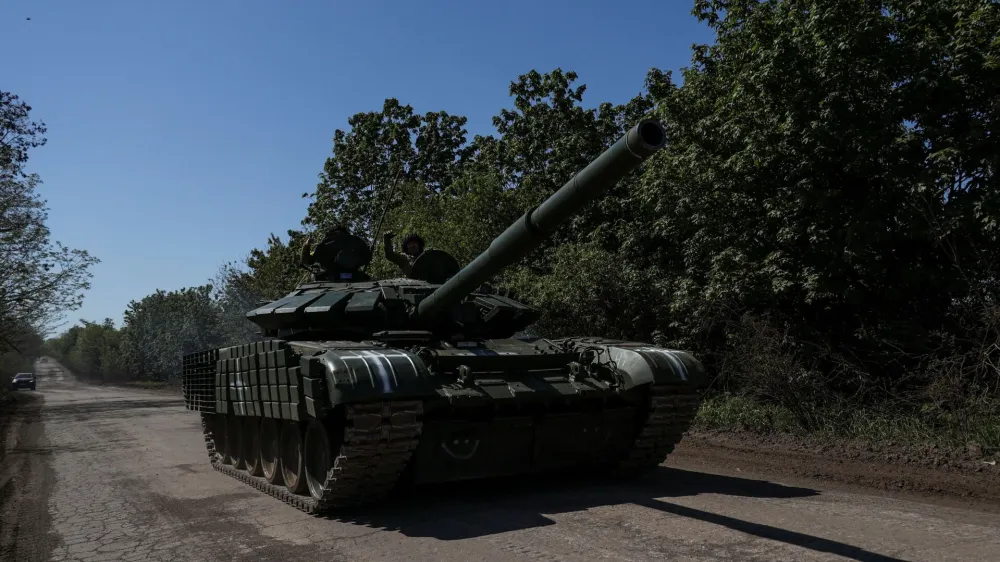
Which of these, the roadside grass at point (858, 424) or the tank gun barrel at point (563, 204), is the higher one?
the tank gun barrel at point (563, 204)

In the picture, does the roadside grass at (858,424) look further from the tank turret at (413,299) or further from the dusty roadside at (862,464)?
the tank turret at (413,299)

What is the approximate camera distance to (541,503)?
7203 mm

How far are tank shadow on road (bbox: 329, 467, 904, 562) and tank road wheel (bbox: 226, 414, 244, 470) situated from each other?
314 centimetres

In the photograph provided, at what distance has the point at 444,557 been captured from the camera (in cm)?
550

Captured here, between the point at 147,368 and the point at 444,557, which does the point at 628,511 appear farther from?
the point at 147,368

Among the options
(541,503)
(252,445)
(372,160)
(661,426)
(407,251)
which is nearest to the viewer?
(541,503)

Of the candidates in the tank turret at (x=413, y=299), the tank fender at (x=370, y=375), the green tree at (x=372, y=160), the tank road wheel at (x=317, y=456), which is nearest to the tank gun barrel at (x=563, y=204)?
the tank turret at (x=413, y=299)

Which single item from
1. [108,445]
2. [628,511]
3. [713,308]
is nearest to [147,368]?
[108,445]

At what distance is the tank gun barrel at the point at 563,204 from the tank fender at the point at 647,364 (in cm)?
160

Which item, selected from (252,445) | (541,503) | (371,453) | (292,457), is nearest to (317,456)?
(292,457)

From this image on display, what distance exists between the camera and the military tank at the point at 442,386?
6445 mm

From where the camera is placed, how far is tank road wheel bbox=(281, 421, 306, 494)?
311 inches

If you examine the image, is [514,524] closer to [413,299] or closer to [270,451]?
[413,299]

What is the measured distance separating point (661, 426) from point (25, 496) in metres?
7.06
